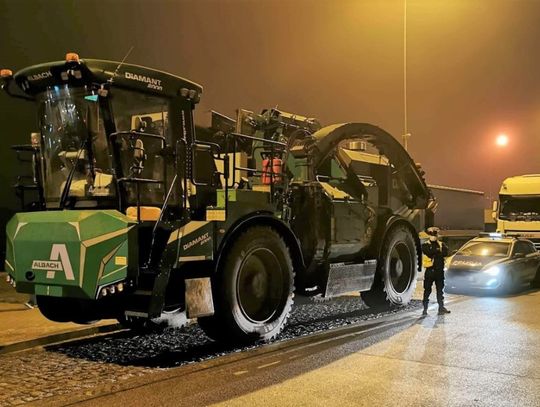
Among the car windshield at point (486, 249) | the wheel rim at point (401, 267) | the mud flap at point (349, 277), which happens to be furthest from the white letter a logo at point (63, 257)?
the car windshield at point (486, 249)

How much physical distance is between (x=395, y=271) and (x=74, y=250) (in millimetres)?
6643

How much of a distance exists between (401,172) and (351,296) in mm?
3164

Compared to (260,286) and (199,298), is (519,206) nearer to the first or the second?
(260,286)

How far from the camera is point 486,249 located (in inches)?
569

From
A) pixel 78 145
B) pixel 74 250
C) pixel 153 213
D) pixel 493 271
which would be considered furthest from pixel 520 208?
pixel 74 250

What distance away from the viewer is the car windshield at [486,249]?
14149mm

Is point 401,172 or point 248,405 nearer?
point 248,405

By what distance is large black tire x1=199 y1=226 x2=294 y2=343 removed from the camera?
705cm

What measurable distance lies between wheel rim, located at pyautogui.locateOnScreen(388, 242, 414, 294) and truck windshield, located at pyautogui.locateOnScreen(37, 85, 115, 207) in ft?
19.8

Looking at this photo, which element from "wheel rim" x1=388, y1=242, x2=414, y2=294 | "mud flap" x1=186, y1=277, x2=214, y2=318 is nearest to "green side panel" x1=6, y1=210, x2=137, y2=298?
"mud flap" x1=186, y1=277, x2=214, y2=318

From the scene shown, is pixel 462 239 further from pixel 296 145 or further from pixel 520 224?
pixel 296 145

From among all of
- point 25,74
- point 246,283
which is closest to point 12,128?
point 25,74

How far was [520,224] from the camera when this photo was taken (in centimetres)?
2055

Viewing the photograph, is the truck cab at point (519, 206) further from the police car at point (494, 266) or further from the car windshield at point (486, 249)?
the car windshield at point (486, 249)
